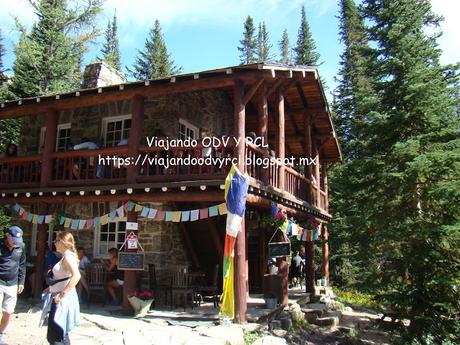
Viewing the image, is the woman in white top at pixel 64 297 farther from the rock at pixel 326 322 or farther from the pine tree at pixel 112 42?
the pine tree at pixel 112 42

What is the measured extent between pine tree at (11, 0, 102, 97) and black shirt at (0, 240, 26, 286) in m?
19.7

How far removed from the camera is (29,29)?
2316cm

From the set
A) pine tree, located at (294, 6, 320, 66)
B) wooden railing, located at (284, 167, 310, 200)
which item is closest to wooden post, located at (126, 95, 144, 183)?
wooden railing, located at (284, 167, 310, 200)

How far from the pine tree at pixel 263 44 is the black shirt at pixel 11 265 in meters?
37.1

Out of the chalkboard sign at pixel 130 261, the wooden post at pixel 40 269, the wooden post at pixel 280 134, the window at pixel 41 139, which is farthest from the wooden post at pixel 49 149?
the wooden post at pixel 280 134

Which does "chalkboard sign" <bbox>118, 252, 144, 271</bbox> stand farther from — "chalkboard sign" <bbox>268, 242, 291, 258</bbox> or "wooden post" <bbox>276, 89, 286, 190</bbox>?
"wooden post" <bbox>276, 89, 286, 190</bbox>

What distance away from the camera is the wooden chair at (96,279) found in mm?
10344

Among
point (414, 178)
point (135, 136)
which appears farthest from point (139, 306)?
point (414, 178)

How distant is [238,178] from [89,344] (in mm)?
3792

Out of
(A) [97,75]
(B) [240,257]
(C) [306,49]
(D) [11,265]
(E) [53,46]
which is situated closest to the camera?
(D) [11,265]

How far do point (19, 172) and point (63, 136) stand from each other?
2.27 m

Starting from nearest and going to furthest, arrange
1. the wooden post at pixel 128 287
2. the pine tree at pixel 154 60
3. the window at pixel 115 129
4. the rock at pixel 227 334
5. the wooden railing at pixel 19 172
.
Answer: the rock at pixel 227 334 < the wooden post at pixel 128 287 < the wooden railing at pixel 19 172 < the window at pixel 115 129 < the pine tree at pixel 154 60

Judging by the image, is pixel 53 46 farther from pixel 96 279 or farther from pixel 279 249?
pixel 279 249

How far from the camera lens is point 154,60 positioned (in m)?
35.2
